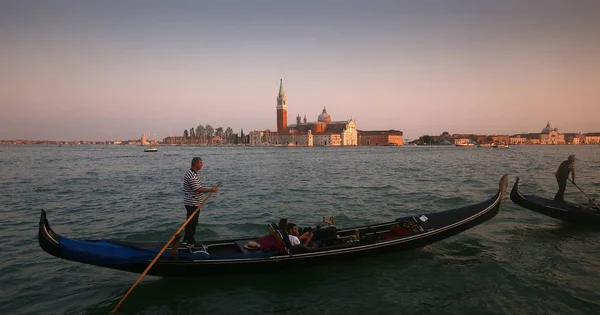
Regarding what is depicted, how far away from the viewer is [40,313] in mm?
4039

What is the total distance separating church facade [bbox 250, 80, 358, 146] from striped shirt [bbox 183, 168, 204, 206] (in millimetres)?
93308

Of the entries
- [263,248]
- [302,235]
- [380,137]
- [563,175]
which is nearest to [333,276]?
[302,235]

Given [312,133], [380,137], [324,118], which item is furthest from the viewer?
[324,118]

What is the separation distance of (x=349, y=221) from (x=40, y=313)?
6.11m

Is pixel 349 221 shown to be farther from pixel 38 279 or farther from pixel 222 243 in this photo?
pixel 38 279

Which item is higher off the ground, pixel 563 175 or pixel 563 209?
pixel 563 175

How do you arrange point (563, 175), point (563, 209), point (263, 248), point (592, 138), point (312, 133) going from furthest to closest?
point (592, 138), point (312, 133), point (563, 175), point (563, 209), point (263, 248)

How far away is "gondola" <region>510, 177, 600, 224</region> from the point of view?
23.9 feet

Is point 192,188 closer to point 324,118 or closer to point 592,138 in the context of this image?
point 324,118

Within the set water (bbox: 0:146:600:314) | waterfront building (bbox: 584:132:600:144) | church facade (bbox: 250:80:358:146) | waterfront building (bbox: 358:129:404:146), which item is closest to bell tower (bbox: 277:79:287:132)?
church facade (bbox: 250:80:358:146)

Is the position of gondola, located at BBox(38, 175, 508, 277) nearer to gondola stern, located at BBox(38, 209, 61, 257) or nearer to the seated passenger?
gondola stern, located at BBox(38, 209, 61, 257)

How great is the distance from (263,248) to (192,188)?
126 centimetres

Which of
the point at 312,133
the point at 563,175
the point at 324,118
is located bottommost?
the point at 563,175

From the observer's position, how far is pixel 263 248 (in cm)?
482
